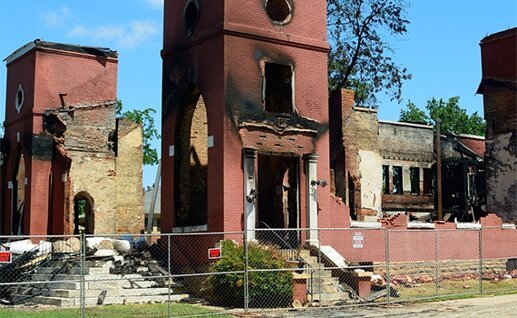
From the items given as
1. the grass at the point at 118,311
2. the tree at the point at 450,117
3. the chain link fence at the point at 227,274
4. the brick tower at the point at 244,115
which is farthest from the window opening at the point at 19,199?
the tree at the point at 450,117

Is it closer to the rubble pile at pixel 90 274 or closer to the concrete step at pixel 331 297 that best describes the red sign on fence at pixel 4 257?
the rubble pile at pixel 90 274

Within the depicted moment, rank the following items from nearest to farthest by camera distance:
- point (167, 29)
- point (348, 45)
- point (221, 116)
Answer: point (221, 116), point (167, 29), point (348, 45)

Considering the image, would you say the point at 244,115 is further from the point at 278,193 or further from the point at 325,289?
the point at 325,289

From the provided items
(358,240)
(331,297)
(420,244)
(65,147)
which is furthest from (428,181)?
(331,297)

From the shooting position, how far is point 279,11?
996 inches

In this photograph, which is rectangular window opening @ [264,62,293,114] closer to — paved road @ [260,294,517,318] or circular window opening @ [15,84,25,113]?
paved road @ [260,294,517,318]

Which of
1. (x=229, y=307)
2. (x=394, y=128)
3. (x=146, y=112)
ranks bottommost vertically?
(x=229, y=307)

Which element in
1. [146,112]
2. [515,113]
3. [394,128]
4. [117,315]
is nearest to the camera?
[117,315]

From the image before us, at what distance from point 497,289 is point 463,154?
21257mm

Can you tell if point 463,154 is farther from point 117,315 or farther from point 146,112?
point 117,315

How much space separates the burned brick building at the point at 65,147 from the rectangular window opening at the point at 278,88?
421 inches

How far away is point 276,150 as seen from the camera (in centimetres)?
2395

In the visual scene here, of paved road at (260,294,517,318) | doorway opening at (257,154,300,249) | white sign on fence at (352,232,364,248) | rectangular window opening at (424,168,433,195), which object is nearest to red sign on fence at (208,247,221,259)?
paved road at (260,294,517,318)

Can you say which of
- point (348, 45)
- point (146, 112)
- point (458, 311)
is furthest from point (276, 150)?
point (146, 112)
